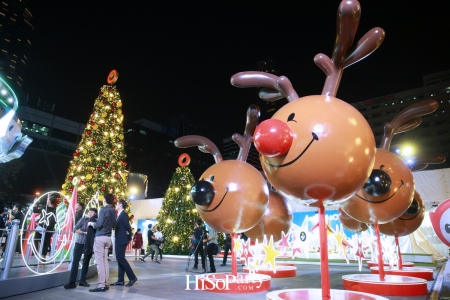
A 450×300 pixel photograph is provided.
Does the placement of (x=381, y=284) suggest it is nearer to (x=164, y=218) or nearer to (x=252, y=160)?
(x=164, y=218)

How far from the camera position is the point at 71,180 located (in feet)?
44.6

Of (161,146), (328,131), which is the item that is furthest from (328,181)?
(161,146)

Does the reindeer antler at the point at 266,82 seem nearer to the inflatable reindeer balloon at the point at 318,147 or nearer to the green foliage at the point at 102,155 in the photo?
the inflatable reindeer balloon at the point at 318,147

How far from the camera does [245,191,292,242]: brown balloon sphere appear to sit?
19.9 ft

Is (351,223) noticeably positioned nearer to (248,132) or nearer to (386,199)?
(386,199)

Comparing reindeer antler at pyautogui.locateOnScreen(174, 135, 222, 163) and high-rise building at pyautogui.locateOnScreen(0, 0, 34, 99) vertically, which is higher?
high-rise building at pyautogui.locateOnScreen(0, 0, 34, 99)

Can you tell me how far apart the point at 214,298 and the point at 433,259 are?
37.9 feet

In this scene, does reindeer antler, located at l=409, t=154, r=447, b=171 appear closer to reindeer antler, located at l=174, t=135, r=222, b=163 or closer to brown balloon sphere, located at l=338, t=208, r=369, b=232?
brown balloon sphere, located at l=338, t=208, r=369, b=232

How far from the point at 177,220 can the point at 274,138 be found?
1565cm

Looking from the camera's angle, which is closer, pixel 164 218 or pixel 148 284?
pixel 148 284

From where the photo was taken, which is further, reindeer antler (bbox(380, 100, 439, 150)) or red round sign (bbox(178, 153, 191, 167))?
red round sign (bbox(178, 153, 191, 167))

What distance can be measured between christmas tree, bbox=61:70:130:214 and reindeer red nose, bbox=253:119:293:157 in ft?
40.4

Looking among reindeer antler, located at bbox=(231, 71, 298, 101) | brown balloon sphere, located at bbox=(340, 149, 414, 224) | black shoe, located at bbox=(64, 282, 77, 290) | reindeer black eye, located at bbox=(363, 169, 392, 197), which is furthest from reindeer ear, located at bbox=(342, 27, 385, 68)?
black shoe, located at bbox=(64, 282, 77, 290)

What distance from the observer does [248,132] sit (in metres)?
6.20
